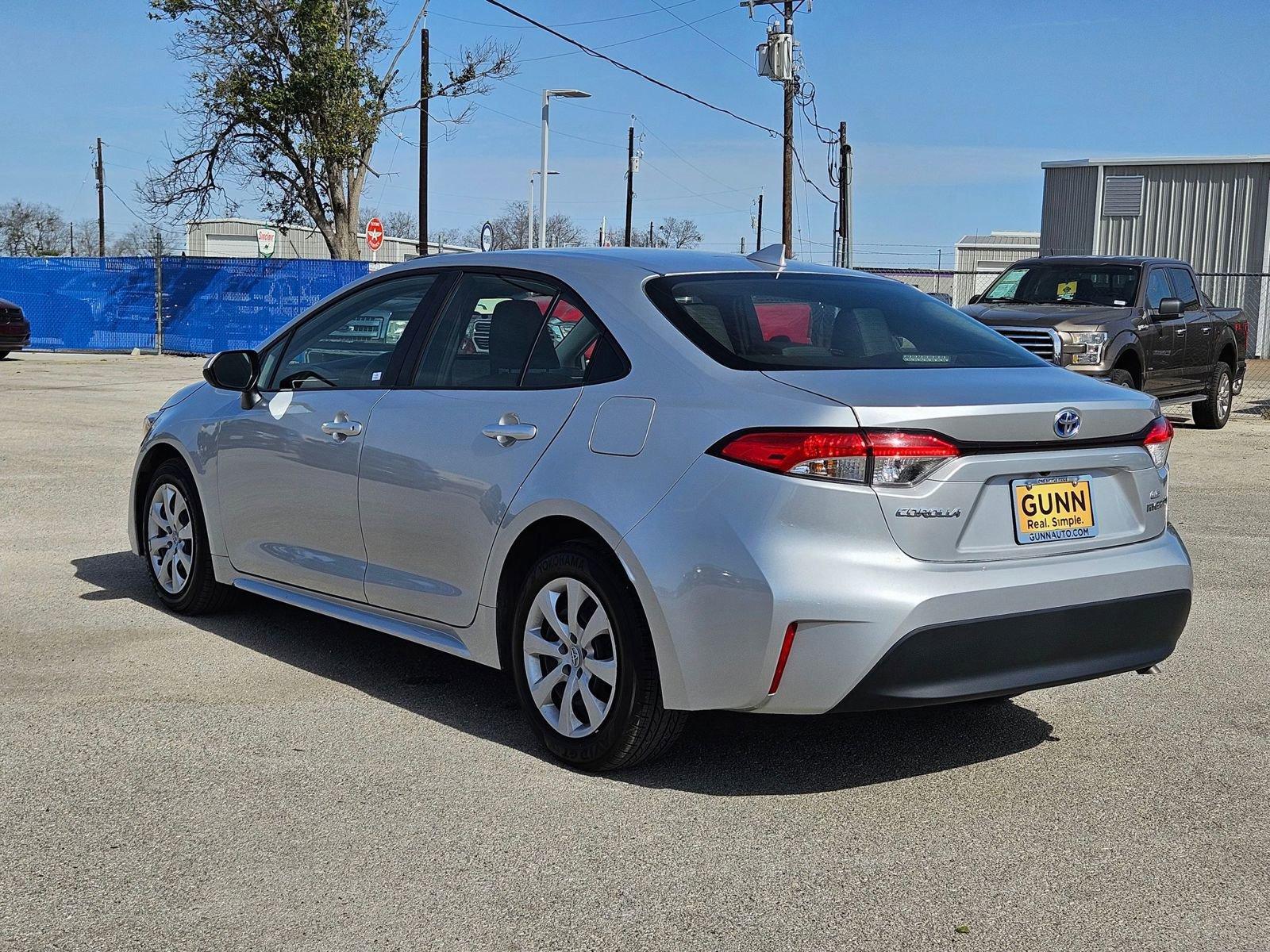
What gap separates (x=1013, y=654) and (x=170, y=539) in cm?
400

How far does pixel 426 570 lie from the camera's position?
499 centimetres

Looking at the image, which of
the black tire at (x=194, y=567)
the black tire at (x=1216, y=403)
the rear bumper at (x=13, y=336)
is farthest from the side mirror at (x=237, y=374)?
the rear bumper at (x=13, y=336)

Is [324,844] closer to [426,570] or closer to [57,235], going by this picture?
[426,570]

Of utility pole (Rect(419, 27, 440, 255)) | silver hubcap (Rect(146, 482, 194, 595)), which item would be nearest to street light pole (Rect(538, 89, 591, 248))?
utility pole (Rect(419, 27, 440, 255))

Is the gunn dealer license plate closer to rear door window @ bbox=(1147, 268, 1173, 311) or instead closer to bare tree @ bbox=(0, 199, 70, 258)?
rear door window @ bbox=(1147, 268, 1173, 311)

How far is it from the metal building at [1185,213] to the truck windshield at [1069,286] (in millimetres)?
21580

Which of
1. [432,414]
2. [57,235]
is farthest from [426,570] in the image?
[57,235]

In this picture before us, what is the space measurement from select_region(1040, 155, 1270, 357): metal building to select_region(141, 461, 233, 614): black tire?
107 feet

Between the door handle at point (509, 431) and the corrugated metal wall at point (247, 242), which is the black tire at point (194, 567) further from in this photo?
the corrugated metal wall at point (247, 242)

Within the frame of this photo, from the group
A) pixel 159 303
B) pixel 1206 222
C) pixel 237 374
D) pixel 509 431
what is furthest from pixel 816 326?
pixel 1206 222

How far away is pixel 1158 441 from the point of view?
→ 14.9ft

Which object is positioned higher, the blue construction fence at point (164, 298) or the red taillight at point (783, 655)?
the blue construction fence at point (164, 298)

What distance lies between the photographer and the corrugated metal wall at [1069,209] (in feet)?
122

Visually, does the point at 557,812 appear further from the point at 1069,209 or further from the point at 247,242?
the point at 247,242
